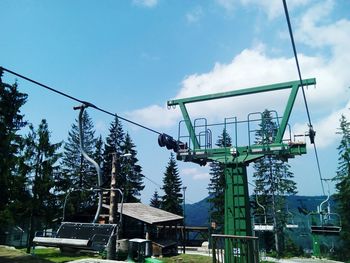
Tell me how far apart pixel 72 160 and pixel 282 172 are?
30.0 meters

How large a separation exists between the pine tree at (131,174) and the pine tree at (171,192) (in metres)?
5.54

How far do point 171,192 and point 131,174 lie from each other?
8493 mm

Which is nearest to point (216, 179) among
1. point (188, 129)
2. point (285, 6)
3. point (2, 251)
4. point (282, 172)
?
point (282, 172)

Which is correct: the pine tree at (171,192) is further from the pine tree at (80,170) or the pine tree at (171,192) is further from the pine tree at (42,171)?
the pine tree at (42,171)

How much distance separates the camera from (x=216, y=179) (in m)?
50.8

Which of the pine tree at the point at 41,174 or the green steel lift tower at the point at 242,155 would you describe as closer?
the green steel lift tower at the point at 242,155

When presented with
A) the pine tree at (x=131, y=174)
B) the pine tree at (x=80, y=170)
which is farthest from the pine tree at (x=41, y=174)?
the pine tree at (x=131, y=174)

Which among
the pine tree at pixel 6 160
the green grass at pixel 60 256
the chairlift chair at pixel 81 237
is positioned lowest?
the green grass at pixel 60 256

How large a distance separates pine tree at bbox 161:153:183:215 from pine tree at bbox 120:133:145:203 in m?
5.54

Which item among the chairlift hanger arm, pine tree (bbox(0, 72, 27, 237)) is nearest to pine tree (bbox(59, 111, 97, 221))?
pine tree (bbox(0, 72, 27, 237))

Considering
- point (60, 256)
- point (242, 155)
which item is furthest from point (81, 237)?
point (60, 256)

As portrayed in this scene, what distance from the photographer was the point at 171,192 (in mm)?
56656

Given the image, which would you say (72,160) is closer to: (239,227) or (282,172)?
(282,172)

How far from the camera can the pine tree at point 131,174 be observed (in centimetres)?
5103
